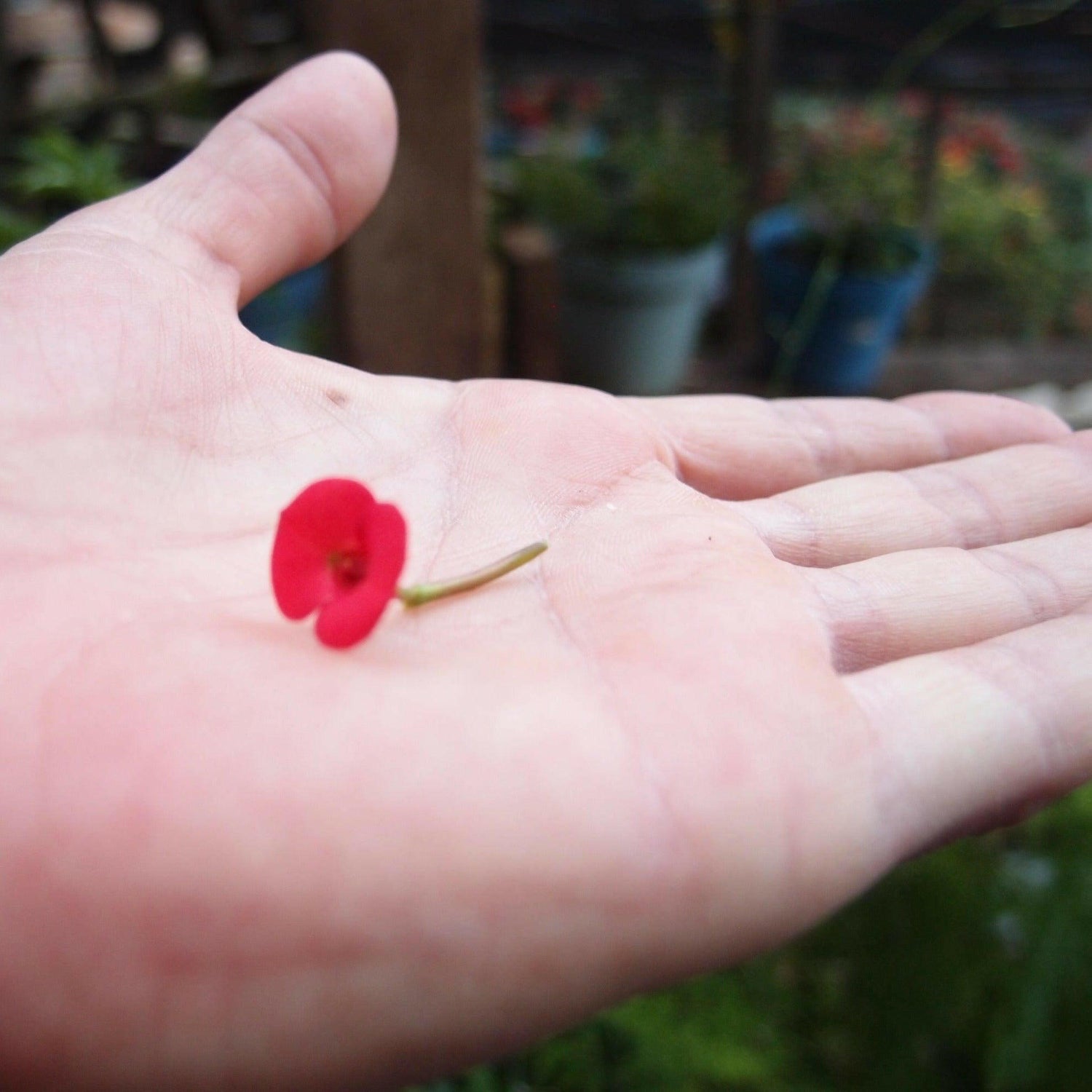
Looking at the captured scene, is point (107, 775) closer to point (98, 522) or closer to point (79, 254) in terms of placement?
point (98, 522)

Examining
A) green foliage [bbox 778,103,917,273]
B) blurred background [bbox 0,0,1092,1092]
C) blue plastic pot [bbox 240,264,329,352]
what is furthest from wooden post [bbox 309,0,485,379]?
green foliage [bbox 778,103,917,273]

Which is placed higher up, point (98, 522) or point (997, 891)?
point (98, 522)

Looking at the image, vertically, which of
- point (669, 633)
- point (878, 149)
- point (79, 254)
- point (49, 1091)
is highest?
point (79, 254)

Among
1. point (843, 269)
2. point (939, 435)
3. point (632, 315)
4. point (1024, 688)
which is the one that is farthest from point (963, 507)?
point (843, 269)

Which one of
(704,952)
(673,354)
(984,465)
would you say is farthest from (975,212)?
(704,952)

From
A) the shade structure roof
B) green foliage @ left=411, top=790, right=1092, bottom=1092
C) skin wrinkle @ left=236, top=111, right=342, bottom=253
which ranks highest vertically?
skin wrinkle @ left=236, top=111, right=342, bottom=253

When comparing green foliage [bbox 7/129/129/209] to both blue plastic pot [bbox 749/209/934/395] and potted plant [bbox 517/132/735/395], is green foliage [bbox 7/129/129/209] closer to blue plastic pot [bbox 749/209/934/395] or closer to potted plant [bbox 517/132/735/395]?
potted plant [bbox 517/132/735/395]
